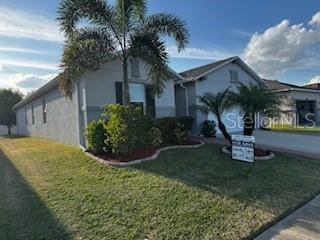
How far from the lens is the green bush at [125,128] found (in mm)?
8516

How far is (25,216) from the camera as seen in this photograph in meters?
5.21

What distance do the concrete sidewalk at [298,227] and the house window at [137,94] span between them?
9.25 metres

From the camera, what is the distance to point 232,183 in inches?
261

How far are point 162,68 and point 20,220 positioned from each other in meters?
7.07

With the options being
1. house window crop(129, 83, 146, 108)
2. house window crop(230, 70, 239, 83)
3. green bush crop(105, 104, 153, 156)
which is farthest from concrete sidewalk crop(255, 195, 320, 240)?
house window crop(230, 70, 239, 83)

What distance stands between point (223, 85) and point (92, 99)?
372 inches

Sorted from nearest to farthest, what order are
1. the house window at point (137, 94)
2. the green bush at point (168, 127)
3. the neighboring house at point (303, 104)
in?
the green bush at point (168, 127), the house window at point (137, 94), the neighboring house at point (303, 104)

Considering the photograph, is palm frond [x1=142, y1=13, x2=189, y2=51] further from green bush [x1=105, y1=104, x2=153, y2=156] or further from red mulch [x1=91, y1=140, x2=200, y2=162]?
red mulch [x1=91, y1=140, x2=200, y2=162]

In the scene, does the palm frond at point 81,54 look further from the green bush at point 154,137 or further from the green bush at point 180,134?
the green bush at point 180,134

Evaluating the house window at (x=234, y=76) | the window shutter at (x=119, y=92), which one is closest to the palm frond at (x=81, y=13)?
the window shutter at (x=119, y=92)

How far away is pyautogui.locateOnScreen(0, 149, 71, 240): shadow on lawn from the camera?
450 cm

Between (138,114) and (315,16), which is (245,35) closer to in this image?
(315,16)

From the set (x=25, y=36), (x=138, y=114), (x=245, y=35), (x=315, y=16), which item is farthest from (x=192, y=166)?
(x=315, y=16)

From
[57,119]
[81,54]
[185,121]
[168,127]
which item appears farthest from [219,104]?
[57,119]
